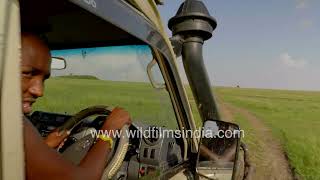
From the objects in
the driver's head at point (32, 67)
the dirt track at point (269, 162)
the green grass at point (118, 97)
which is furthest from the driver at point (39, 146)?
the dirt track at point (269, 162)

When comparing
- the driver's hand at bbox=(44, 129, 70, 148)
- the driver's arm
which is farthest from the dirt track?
the driver's arm

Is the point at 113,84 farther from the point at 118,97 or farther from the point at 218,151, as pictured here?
the point at 218,151

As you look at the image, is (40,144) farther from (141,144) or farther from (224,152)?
(224,152)

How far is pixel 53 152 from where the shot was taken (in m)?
1.44

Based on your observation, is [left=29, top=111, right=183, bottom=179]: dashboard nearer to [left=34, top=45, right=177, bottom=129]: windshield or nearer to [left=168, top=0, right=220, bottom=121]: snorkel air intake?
[left=34, top=45, right=177, bottom=129]: windshield

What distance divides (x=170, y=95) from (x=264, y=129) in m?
27.9

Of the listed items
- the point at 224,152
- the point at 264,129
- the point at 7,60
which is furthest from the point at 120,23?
the point at 264,129

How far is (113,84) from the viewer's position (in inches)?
90.0

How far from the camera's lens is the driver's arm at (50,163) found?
4.35ft

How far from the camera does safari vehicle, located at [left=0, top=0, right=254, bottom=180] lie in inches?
81.8

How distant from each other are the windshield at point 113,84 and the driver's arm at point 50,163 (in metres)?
0.62

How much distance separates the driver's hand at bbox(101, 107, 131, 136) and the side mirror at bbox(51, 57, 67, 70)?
0.70 m

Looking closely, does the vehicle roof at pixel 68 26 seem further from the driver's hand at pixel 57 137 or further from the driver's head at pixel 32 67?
the driver's hand at pixel 57 137

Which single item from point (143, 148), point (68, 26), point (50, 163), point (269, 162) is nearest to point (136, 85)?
point (143, 148)
